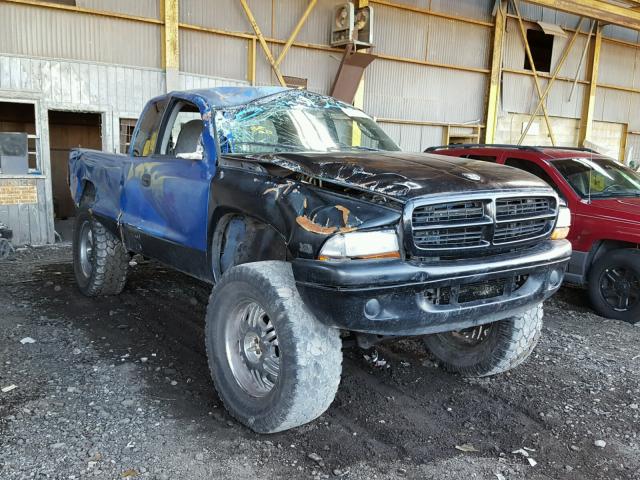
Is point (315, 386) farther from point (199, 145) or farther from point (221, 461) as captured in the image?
point (199, 145)

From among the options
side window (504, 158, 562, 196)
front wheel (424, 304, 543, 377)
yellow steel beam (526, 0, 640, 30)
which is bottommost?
front wheel (424, 304, 543, 377)

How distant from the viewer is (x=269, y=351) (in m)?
3.09

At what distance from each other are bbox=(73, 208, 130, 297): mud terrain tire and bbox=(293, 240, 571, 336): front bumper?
325cm

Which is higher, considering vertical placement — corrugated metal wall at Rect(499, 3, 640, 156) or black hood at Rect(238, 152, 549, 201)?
corrugated metal wall at Rect(499, 3, 640, 156)

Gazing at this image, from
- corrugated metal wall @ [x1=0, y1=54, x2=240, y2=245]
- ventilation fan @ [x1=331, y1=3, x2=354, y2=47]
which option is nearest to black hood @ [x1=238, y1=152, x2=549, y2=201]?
corrugated metal wall @ [x1=0, y1=54, x2=240, y2=245]

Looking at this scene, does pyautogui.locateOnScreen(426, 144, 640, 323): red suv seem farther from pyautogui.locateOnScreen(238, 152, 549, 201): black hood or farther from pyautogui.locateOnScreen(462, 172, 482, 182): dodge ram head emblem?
pyautogui.locateOnScreen(462, 172, 482, 182): dodge ram head emblem

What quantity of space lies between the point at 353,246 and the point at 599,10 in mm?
14816

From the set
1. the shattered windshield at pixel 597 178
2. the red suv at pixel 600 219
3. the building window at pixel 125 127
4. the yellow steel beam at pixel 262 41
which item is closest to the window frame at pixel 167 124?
the red suv at pixel 600 219

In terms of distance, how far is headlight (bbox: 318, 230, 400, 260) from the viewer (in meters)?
2.66

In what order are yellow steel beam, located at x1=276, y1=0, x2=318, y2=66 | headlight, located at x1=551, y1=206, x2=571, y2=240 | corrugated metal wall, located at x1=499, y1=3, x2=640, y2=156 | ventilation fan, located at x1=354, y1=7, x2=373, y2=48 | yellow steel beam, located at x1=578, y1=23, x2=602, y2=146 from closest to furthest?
headlight, located at x1=551, y1=206, x2=571, y2=240, yellow steel beam, located at x1=276, y1=0, x2=318, y2=66, ventilation fan, located at x1=354, y1=7, x2=373, y2=48, corrugated metal wall, located at x1=499, y1=3, x2=640, y2=156, yellow steel beam, located at x1=578, y1=23, x2=602, y2=146

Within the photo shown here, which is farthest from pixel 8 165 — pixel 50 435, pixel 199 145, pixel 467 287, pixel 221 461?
pixel 467 287

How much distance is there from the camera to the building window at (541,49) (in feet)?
53.6

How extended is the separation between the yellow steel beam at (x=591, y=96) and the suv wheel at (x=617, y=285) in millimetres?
13528

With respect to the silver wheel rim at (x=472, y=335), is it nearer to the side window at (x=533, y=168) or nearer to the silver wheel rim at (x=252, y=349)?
the silver wheel rim at (x=252, y=349)
